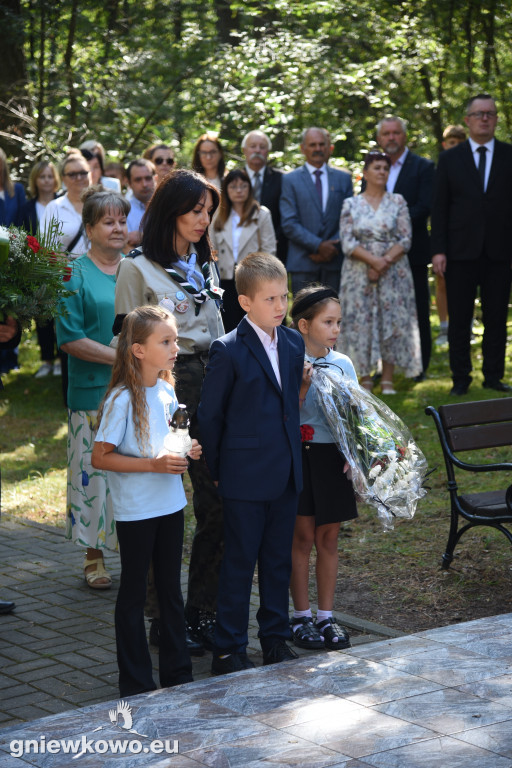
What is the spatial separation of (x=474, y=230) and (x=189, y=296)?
235 inches

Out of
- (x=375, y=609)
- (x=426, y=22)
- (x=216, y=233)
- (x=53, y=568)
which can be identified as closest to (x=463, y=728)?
(x=375, y=609)

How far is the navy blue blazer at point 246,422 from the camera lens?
15.3ft

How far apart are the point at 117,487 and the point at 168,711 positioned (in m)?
0.99

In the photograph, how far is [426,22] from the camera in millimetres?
16344

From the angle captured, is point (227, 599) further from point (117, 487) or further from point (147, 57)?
point (147, 57)

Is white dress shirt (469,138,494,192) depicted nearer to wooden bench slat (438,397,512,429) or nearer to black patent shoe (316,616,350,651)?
wooden bench slat (438,397,512,429)

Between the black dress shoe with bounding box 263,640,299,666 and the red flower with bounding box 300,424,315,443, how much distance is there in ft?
3.18

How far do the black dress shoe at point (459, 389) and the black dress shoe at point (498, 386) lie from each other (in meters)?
0.29

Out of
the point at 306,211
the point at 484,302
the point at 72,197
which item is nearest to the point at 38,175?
the point at 72,197

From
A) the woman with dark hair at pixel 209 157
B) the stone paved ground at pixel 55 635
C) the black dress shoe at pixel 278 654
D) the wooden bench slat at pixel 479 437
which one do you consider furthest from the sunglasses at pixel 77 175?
the black dress shoe at pixel 278 654

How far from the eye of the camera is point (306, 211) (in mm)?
10781

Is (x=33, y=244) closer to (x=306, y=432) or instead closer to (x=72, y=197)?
(x=306, y=432)

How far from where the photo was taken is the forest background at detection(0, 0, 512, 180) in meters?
14.1

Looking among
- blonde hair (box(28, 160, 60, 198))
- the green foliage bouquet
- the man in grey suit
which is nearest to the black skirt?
the green foliage bouquet
